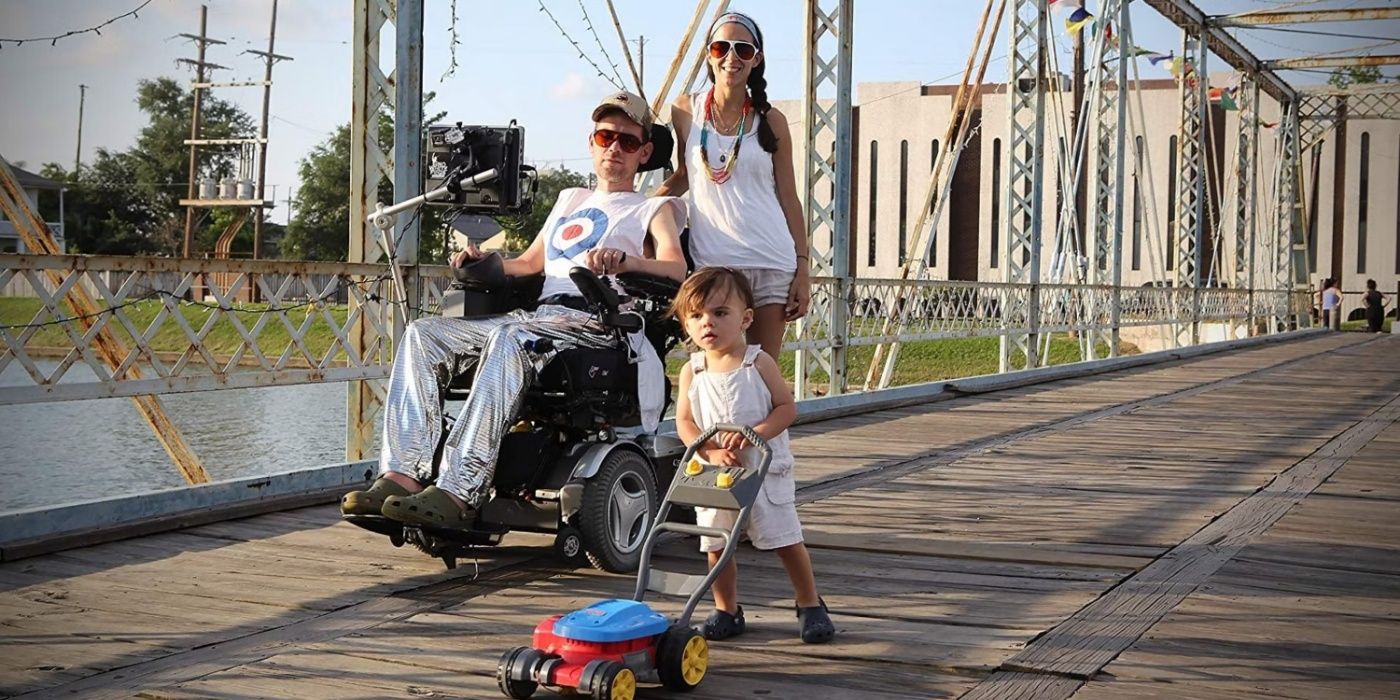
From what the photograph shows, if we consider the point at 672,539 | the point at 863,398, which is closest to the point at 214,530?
the point at 672,539

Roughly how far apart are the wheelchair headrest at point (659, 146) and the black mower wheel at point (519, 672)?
189cm

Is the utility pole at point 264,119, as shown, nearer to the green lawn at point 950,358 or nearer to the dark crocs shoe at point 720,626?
the green lawn at point 950,358

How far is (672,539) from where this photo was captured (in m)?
4.51

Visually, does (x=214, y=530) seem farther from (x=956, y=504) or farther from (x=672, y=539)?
(x=956, y=504)

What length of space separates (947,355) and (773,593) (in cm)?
2926

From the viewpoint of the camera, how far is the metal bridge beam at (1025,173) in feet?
47.5

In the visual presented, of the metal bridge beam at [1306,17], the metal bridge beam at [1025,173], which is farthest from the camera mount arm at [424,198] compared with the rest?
the metal bridge beam at [1306,17]

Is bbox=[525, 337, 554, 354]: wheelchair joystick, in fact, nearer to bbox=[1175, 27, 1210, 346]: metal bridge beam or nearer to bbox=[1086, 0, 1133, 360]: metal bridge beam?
bbox=[1086, 0, 1133, 360]: metal bridge beam

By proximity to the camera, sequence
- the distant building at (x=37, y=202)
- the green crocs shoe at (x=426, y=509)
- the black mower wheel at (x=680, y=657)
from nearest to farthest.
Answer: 1. the black mower wheel at (x=680, y=657)
2. the green crocs shoe at (x=426, y=509)
3. the distant building at (x=37, y=202)

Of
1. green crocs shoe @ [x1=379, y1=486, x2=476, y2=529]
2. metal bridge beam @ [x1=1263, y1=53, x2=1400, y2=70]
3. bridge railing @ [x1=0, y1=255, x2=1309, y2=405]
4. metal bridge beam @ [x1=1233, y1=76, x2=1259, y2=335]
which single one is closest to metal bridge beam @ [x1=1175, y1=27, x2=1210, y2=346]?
metal bridge beam @ [x1=1233, y1=76, x2=1259, y2=335]

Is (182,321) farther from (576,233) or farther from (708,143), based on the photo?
(708,143)

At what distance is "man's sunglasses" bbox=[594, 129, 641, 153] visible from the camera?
4098 mm

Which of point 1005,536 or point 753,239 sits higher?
point 753,239

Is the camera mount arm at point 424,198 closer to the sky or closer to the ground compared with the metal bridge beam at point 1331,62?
closer to the ground
